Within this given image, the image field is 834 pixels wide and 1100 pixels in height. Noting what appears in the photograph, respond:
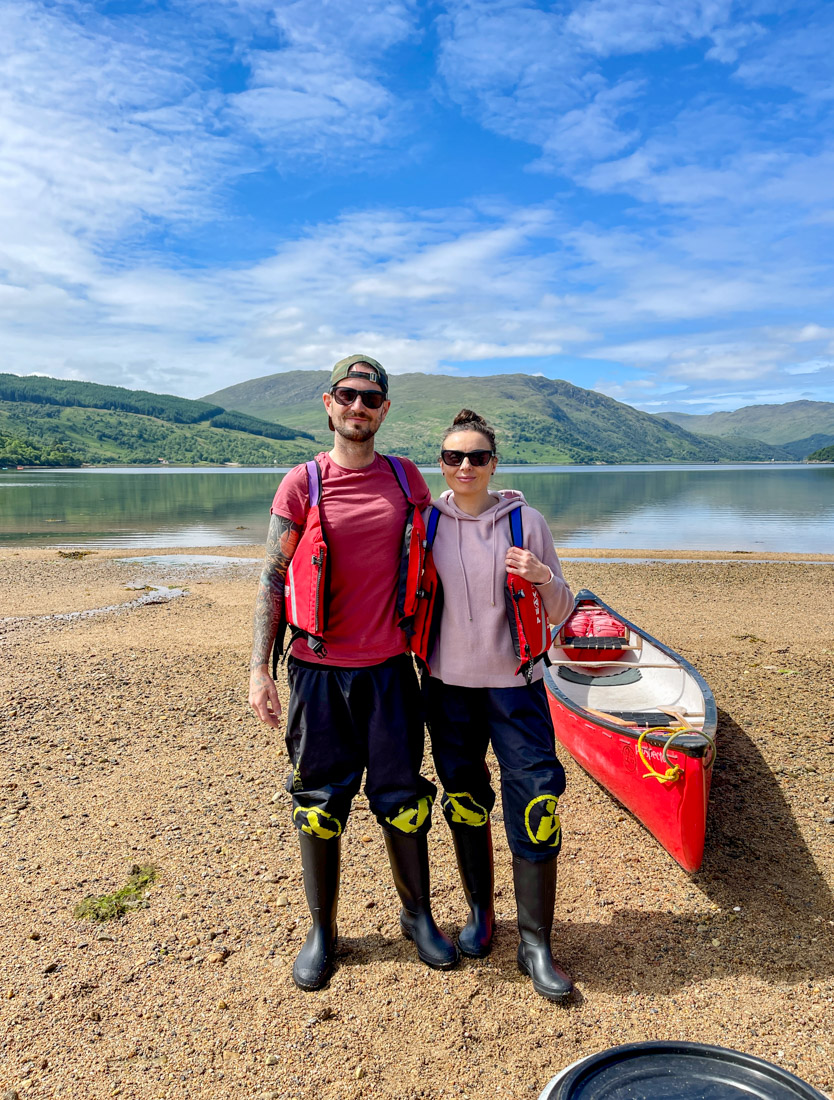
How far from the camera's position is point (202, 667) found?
31.5ft

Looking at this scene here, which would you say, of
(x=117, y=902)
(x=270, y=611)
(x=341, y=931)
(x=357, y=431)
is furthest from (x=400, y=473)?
(x=117, y=902)

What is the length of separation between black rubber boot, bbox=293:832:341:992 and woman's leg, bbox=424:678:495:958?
0.64 m

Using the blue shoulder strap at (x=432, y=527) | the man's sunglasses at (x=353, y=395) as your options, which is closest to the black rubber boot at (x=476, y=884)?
the blue shoulder strap at (x=432, y=527)

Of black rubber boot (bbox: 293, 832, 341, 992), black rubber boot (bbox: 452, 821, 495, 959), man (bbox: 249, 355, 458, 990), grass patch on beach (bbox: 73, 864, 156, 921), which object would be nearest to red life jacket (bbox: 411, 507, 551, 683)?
man (bbox: 249, 355, 458, 990)

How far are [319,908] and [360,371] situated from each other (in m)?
2.76

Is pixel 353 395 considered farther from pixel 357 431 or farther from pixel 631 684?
pixel 631 684

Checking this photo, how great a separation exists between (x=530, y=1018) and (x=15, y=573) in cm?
2048

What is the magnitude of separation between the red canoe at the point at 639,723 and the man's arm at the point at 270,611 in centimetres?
250

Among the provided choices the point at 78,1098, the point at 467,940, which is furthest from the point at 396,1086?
the point at 78,1098

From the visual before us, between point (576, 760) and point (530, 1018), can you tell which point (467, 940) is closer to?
point (530, 1018)

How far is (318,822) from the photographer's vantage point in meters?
3.52

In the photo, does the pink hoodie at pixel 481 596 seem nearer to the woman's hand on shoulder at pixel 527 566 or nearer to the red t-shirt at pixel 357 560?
the woman's hand on shoulder at pixel 527 566

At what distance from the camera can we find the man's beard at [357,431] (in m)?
3.45

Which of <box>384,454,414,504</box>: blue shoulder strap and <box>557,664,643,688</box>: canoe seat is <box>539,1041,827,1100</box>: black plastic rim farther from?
<box>557,664,643,688</box>: canoe seat
